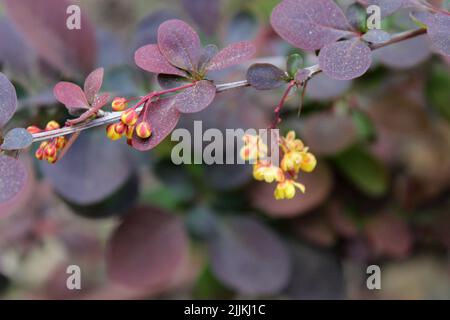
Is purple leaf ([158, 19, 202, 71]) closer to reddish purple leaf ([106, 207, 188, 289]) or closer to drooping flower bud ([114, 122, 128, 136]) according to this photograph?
drooping flower bud ([114, 122, 128, 136])

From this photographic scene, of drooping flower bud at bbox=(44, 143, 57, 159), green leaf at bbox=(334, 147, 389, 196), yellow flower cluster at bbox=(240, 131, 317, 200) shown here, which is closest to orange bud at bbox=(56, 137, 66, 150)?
drooping flower bud at bbox=(44, 143, 57, 159)

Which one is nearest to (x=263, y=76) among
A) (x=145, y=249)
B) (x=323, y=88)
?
(x=323, y=88)

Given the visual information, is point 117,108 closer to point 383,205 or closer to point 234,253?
point 234,253

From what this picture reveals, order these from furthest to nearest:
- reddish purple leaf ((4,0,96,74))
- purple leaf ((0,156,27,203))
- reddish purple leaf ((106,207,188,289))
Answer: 1. reddish purple leaf ((106,207,188,289))
2. reddish purple leaf ((4,0,96,74))
3. purple leaf ((0,156,27,203))

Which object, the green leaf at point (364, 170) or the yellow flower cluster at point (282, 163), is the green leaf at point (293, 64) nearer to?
the yellow flower cluster at point (282, 163)
